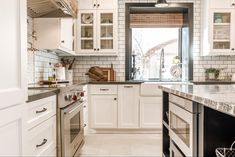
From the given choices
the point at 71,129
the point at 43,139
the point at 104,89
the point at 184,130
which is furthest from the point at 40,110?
the point at 104,89

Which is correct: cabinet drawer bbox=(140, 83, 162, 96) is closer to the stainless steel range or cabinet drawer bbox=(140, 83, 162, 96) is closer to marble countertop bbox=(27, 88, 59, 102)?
the stainless steel range

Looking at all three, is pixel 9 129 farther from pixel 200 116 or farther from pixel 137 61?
pixel 137 61

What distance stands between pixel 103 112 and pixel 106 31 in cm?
141

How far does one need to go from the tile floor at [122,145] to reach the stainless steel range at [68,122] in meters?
0.49

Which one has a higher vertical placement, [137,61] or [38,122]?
[137,61]

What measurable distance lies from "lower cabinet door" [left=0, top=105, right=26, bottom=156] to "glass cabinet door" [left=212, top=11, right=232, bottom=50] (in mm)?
4059

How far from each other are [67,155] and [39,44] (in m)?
1.55

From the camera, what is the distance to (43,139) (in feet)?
6.93

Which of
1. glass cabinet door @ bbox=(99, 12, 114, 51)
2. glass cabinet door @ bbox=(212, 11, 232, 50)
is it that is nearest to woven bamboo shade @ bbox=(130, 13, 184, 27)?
glass cabinet door @ bbox=(99, 12, 114, 51)

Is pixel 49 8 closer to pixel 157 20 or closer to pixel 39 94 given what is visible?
pixel 39 94

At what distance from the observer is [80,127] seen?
3.44 meters

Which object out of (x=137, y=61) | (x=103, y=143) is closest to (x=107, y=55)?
(x=137, y=61)

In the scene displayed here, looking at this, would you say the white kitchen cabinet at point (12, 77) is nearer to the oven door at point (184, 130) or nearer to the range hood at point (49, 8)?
the oven door at point (184, 130)

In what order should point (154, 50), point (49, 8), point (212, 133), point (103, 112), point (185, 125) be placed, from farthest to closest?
point (154, 50) < point (103, 112) < point (49, 8) < point (185, 125) < point (212, 133)
